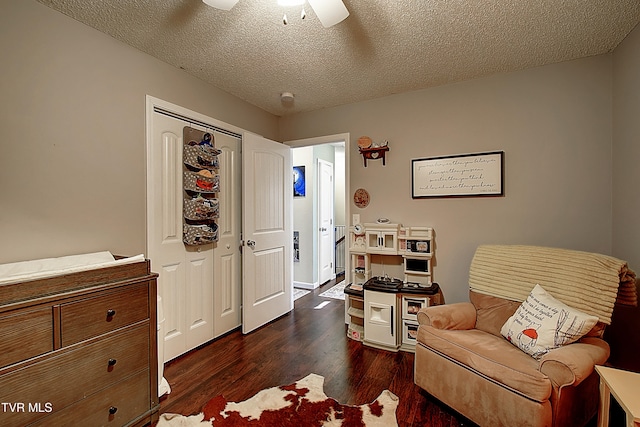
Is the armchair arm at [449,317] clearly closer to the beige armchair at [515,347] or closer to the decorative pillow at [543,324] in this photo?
the beige armchair at [515,347]

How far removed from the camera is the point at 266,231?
127 inches

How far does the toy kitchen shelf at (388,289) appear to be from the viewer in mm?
2592

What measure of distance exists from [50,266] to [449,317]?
239 cm

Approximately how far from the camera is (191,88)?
254 cm

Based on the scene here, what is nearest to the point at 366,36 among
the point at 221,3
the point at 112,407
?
the point at 221,3

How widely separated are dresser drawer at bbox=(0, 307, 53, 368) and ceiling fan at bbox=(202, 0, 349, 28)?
161 centimetres

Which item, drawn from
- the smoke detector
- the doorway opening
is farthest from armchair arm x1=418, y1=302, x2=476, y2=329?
the doorway opening

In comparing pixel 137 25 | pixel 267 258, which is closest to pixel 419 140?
pixel 267 258

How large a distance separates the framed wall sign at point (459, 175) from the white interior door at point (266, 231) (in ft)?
4.87

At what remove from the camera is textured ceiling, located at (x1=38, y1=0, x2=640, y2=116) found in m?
1.72

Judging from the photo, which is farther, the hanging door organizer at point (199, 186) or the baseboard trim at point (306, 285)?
the baseboard trim at point (306, 285)

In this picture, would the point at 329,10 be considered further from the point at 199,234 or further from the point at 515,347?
the point at 515,347

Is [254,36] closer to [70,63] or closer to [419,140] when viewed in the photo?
[70,63]

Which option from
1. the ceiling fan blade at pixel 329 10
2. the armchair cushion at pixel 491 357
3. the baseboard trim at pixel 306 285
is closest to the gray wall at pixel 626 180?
the armchair cushion at pixel 491 357
